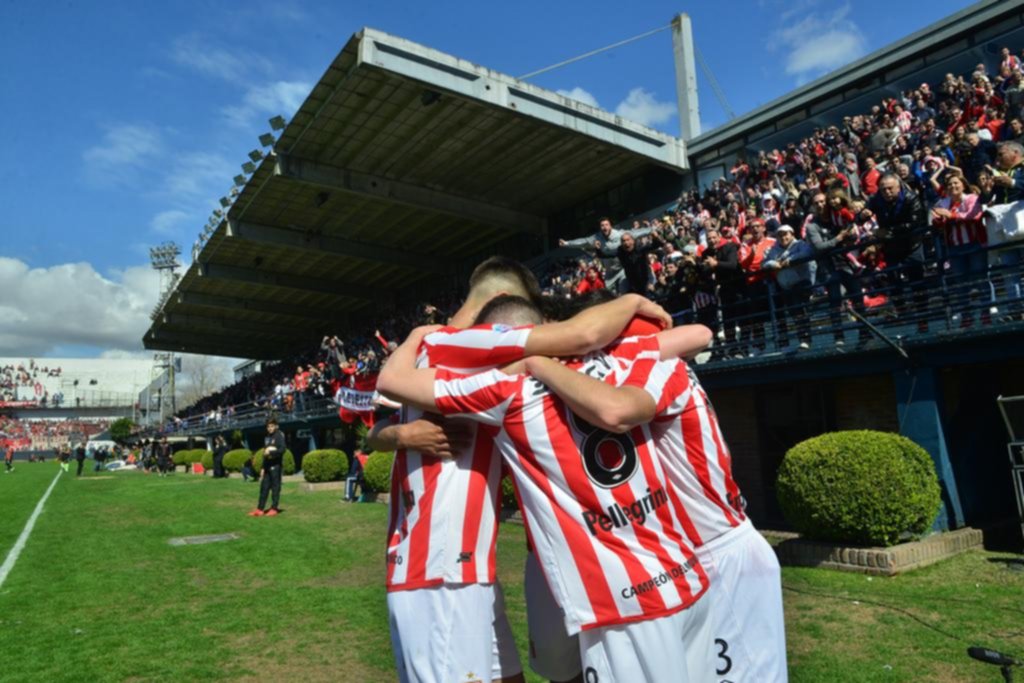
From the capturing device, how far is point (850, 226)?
1038 centimetres

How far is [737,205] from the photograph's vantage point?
1700 cm

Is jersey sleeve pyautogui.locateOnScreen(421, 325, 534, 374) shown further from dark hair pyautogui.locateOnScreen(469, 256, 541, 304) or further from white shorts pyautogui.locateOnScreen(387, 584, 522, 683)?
white shorts pyautogui.locateOnScreen(387, 584, 522, 683)

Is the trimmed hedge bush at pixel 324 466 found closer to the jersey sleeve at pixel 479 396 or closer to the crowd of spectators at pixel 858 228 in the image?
the crowd of spectators at pixel 858 228

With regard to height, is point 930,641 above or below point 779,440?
below

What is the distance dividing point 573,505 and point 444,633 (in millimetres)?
748

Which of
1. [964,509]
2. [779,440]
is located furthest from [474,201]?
[964,509]

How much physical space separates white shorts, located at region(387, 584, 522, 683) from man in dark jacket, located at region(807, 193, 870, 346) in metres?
8.70

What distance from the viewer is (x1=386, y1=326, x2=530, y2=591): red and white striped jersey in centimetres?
271

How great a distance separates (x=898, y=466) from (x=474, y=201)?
22.1 m

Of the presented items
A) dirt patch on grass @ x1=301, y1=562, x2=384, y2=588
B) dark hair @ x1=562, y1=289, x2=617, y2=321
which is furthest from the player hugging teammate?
dirt patch on grass @ x1=301, y1=562, x2=384, y2=588

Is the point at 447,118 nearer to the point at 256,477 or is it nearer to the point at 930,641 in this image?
the point at 256,477

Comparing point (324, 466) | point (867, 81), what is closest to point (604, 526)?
point (867, 81)

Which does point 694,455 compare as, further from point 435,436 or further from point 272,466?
point 272,466

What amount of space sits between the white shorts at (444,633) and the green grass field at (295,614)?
3243 millimetres
